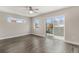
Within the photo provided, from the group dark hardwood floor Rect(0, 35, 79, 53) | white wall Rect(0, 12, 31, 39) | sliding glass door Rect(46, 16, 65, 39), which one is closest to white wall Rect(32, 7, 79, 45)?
dark hardwood floor Rect(0, 35, 79, 53)

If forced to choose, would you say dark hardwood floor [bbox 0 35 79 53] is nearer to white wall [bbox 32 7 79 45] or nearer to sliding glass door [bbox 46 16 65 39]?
white wall [bbox 32 7 79 45]

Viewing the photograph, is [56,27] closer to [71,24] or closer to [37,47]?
[71,24]

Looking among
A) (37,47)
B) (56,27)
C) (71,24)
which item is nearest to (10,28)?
(37,47)

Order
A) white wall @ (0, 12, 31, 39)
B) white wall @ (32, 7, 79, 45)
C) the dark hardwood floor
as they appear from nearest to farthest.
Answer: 1. the dark hardwood floor
2. white wall @ (32, 7, 79, 45)
3. white wall @ (0, 12, 31, 39)

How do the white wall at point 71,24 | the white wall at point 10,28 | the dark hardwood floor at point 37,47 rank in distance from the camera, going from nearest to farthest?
the dark hardwood floor at point 37,47, the white wall at point 71,24, the white wall at point 10,28

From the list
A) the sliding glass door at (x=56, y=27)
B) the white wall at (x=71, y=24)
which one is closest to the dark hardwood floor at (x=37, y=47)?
the white wall at (x=71, y=24)

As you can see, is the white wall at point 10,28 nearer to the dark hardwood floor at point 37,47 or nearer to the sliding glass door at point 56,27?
the dark hardwood floor at point 37,47

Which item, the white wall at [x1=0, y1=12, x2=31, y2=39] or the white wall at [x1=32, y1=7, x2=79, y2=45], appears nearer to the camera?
the white wall at [x1=32, y1=7, x2=79, y2=45]

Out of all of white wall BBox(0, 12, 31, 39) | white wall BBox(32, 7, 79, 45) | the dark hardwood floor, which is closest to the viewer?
the dark hardwood floor

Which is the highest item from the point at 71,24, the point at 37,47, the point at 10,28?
the point at 71,24
